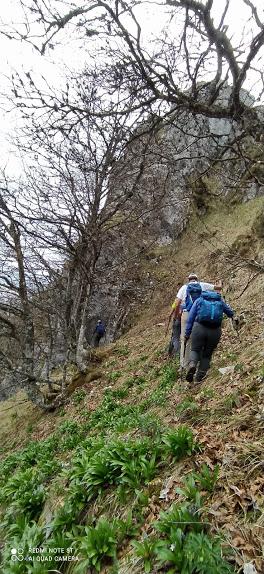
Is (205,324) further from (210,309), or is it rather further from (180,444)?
(180,444)


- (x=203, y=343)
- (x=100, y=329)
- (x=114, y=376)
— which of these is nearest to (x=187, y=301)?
(x=203, y=343)

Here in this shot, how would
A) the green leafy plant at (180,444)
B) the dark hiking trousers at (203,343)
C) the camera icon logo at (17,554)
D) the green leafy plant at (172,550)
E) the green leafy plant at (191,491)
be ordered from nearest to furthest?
the green leafy plant at (172,550) < the green leafy plant at (191,491) < the camera icon logo at (17,554) < the green leafy plant at (180,444) < the dark hiking trousers at (203,343)

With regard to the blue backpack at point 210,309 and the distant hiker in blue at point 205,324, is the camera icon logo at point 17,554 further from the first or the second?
the blue backpack at point 210,309

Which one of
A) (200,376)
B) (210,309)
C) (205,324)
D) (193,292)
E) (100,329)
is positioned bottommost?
(200,376)

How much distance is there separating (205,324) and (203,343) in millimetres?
366

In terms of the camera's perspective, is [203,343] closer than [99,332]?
Yes

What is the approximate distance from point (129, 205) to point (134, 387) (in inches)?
256

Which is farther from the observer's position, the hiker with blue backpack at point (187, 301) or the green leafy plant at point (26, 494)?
the hiker with blue backpack at point (187, 301)

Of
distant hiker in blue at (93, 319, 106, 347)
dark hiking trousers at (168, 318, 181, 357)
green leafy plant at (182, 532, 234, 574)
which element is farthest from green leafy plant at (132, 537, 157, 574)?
distant hiker in blue at (93, 319, 106, 347)

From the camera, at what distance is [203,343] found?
607 cm

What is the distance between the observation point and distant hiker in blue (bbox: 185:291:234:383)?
589 cm

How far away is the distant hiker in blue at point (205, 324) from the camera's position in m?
5.89

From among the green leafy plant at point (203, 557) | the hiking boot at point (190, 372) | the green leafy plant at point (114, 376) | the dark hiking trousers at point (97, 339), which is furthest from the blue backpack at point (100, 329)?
the green leafy plant at point (203, 557)

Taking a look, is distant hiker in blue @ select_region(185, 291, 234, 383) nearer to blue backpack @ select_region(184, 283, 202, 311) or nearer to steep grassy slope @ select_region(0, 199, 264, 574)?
steep grassy slope @ select_region(0, 199, 264, 574)
